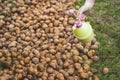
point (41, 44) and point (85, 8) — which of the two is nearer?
point (85, 8)

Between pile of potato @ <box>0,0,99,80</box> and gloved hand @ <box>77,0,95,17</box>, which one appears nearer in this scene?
gloved hand @ <box>77,0,95,17</box>

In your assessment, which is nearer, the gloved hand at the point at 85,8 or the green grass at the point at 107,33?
the gloved hand at the point at 85,8

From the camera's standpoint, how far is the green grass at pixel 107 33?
2.87m

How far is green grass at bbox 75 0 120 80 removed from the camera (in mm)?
2871

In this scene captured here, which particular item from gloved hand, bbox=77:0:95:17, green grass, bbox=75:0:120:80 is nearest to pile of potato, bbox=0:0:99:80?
green grass, bbox=75:0:120:80

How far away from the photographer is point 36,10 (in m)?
3.37

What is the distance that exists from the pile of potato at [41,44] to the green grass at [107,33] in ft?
0.28

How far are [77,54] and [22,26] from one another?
69 cm

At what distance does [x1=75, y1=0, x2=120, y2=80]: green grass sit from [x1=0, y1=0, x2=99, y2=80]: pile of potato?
8 centimetres

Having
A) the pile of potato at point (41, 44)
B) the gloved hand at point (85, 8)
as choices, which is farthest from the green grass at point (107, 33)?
the gloved hand at point (85, 8)

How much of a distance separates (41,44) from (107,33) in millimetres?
703

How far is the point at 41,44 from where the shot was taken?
3021 millimetres

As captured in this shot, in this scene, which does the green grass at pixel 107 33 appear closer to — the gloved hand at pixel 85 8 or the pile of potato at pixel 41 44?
the pile of potato at pixel 41 44

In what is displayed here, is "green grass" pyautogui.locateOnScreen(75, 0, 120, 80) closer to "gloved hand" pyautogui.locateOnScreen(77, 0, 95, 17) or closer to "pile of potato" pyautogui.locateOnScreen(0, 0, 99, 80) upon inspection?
"pile of potato" pyautogui.locateOnScreen(0, 0, 99, 80)
